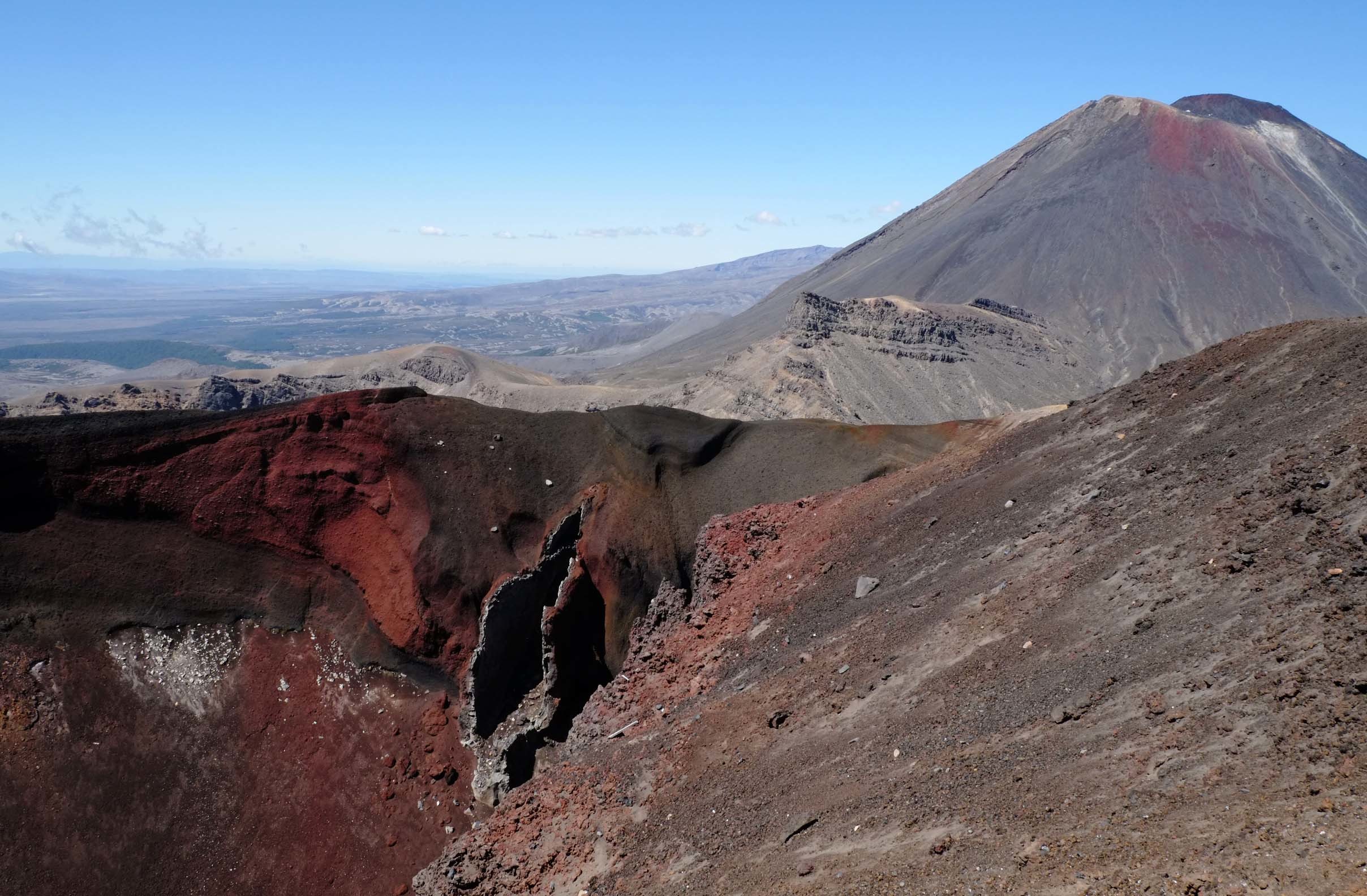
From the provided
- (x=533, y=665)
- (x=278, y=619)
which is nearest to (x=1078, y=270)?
(x=533, y=665)

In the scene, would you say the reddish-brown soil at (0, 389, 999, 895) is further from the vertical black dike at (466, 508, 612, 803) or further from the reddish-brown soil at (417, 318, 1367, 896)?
the reddish-brown soil at (417, 318, 1367, 896)

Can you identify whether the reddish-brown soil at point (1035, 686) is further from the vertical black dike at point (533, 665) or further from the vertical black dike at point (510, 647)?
the vertical black dike at point (510, 647)

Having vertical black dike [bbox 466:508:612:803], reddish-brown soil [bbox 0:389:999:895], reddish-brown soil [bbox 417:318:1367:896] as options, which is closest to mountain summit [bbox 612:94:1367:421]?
reddish-brown soil [bbox 0:389:999:895]

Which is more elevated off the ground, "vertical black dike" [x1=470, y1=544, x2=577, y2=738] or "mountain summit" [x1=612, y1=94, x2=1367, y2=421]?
"mountain summit" [x1=612, y1=94, x2=1367, y2=421]

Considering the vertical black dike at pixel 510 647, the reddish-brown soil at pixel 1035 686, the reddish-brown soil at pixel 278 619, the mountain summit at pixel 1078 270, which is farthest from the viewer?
the mountain summit at pixel 1078 270

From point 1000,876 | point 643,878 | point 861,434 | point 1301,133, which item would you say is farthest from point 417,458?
point 1301,133

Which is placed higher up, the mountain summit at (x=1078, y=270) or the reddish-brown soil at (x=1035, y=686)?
the mountain summit at (x=1078, y=270)

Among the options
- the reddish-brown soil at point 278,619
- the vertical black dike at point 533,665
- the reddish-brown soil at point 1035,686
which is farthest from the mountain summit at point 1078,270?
the reddish-brown soil at point 1035,686

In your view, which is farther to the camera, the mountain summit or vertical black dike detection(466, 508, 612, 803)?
the mountain summit
